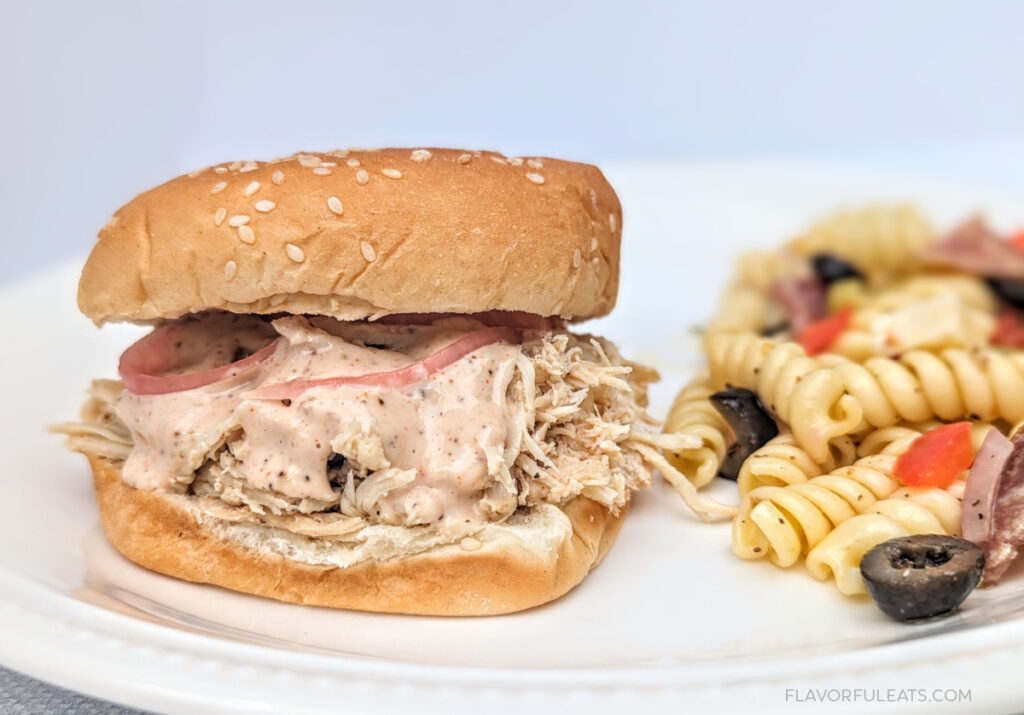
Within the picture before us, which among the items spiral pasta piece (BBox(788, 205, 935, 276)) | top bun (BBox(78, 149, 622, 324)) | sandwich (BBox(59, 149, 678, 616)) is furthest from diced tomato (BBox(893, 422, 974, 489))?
spiral pasta piece (BBox(788, 205, 935, 276))

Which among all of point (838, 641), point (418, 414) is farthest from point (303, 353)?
point (838, 641)

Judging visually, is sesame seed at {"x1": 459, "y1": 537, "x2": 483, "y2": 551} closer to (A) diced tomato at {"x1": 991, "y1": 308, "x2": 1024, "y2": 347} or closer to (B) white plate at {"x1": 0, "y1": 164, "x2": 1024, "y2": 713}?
(B) white plate at {"x1": 0, "y1": 164, "x2": 1024, "y2": 713}

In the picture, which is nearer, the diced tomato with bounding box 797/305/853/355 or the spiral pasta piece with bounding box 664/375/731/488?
the spiral pasta piece with bounding box 664/375/731/488

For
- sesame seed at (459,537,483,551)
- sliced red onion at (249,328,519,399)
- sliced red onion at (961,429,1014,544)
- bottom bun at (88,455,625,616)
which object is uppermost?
sliced red onion at (249,328,519,399)

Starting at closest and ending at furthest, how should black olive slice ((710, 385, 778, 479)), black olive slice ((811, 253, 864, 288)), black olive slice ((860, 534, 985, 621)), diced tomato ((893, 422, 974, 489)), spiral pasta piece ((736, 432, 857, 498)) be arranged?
1. black olive slice ((860, 534, 985, 621))
2. diced tomato ((893, 422, 974, 489))
3. spiral pasta piece ((736, 432, 857, 498))
4. black olive slice ((710, 385, 778, 479))
5. black olive slice ((811, 253, 864, 288))

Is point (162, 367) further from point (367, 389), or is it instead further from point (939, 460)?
point (939, 460)

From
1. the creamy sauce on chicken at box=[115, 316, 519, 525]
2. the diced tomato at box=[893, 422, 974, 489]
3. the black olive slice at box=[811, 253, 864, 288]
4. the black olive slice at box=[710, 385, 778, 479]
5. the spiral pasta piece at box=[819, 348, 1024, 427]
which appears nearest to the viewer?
the creamy sauce on chicken at box=[115, 316, 519, 525]

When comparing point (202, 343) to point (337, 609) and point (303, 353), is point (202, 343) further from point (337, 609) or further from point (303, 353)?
point (337, 609)
